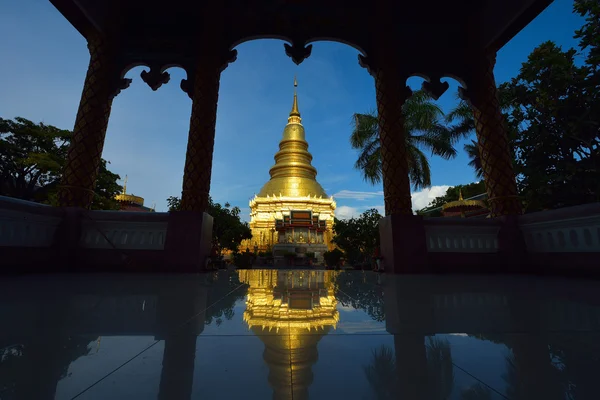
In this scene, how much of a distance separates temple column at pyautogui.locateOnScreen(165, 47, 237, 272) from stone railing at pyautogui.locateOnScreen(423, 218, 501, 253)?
3270 millimetres

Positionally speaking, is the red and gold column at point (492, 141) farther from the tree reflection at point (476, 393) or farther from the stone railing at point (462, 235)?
the tree reflection at point (476, 393)

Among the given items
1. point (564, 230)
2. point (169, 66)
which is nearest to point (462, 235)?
point (564, 230)

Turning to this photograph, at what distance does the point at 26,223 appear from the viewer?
11.2ft

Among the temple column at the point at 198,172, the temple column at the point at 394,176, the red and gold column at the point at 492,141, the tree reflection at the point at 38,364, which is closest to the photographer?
the tree reflection at the point at 38,364

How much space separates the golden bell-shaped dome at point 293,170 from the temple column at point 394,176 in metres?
22.9

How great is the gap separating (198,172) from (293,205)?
23.1 meters

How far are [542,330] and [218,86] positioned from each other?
4932 mm

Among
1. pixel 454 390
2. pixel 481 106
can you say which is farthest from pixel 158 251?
pixel 481 106

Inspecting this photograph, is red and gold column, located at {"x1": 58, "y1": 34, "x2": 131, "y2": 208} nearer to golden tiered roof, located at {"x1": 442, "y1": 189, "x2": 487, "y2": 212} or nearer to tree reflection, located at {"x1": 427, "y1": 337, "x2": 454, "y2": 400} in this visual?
tree reflection, located at {"x1": 427, "y1": 337, "x2": 454, "y2": 400}

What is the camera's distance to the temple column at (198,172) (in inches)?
152

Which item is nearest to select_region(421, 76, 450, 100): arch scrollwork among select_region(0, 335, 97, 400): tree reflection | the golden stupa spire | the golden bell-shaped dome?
select_region(0, 335, 97, 400): tree reflection

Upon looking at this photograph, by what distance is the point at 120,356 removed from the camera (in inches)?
32.4

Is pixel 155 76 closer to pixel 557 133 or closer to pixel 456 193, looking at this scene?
pixel 557 133

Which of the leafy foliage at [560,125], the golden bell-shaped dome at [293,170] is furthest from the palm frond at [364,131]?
the golden bell-shaped dome at [293,170]
